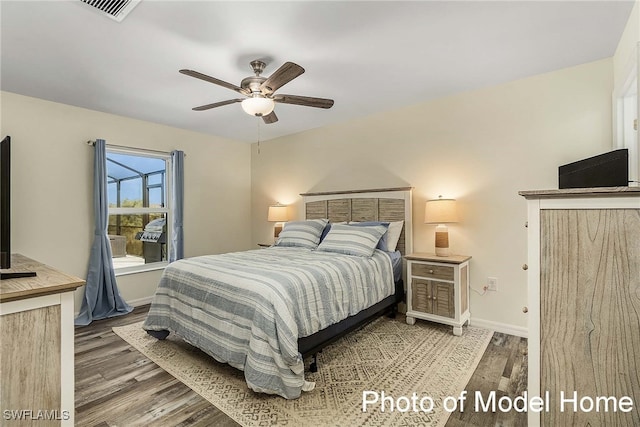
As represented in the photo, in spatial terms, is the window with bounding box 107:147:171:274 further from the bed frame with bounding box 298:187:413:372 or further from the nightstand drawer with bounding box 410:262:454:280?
the nightstand drawer with bounding box 410:262:454:280

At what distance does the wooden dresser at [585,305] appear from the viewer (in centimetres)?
113

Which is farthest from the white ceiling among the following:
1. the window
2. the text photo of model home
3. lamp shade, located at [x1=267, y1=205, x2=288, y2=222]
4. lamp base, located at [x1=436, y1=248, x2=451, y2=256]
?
lamp shade, located at [x1=267, y1=205, x2=288, y2=222]

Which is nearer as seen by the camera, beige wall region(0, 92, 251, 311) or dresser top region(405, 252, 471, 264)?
dresser top region(405, 252, 471, 264)

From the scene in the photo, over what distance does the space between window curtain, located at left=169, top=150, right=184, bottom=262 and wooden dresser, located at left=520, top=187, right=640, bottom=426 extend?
13.7 feet

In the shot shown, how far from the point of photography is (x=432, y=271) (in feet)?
9.85

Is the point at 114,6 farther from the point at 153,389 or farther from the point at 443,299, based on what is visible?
the point at 443,299

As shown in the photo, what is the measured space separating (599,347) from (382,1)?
199 cm

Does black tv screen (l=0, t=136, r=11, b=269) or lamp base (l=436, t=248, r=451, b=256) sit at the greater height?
black tv screen (l=0, t=136, r=11, b=269)

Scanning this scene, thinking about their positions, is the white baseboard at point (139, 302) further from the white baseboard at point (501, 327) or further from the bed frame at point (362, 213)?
the white baseboard at point (501, 327)

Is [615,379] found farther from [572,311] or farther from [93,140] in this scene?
[93,140]

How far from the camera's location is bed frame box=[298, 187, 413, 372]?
242 cm

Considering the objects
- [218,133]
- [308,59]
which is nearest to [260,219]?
[218,133]

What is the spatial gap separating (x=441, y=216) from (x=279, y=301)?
6.37ft

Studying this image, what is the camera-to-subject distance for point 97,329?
10.2 ft
